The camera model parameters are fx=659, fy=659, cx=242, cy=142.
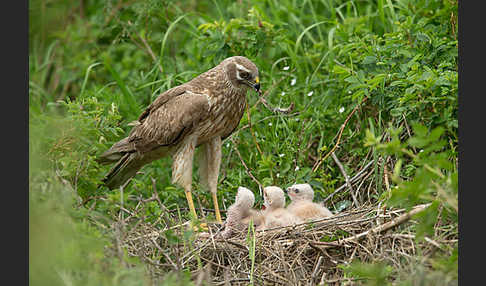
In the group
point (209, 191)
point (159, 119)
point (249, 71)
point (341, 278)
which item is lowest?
point (209, 191)

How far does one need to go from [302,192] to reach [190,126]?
1.01 m

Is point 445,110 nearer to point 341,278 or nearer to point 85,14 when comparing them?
point 341,278

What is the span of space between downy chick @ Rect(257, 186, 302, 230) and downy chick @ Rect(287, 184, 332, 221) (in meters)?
0.05

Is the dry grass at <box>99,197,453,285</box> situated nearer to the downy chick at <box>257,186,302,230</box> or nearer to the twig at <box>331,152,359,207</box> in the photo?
the downy chick at <box>257,186,302,230</box>

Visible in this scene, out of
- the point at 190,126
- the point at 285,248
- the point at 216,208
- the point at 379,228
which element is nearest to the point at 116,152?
the point at 190,126

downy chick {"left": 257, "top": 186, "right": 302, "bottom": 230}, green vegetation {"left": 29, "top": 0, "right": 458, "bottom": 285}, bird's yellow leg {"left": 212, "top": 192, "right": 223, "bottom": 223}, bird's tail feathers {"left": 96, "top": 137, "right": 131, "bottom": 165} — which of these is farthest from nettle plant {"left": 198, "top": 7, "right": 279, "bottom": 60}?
downy chick {"left": 257, "top": 186, "right": 302, "bottom": 230}

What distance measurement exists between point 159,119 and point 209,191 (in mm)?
896

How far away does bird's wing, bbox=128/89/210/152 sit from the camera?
5086 mm

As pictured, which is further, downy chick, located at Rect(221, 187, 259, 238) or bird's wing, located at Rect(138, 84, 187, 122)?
bird's wing, located at Rect(138, 84, 187, 122)

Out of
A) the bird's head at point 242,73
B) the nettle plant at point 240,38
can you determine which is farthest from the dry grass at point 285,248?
the nettle plant at point 240,38

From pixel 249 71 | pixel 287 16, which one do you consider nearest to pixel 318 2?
pixel 287 16

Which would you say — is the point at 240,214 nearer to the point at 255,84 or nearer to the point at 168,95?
Answer: the point at 255,84

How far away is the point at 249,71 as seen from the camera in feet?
16.9

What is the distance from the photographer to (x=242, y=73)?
204 inches
